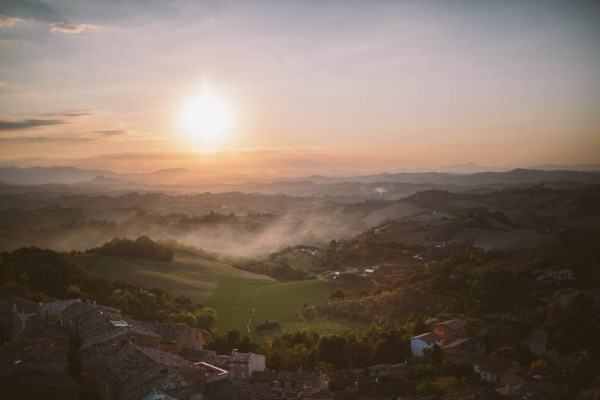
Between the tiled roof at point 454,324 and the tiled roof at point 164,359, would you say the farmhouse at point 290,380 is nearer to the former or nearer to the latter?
the tiled roof at point 164,359

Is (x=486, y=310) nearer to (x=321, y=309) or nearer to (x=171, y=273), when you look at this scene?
(x=321, y=309)

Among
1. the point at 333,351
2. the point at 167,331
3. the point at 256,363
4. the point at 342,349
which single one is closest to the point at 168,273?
the point at 333,351

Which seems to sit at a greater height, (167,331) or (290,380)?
(167,331)

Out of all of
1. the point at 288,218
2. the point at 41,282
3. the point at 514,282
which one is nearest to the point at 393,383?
the point at 514,282

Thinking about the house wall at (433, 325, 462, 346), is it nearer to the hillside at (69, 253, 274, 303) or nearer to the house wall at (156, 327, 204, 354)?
the house wall at (156, 327, 204, 354)

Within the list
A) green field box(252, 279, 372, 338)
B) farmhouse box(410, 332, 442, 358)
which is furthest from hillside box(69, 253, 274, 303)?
farmhouse box(410, 332, 442, 358)

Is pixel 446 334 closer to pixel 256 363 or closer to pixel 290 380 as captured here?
pixel 290 380

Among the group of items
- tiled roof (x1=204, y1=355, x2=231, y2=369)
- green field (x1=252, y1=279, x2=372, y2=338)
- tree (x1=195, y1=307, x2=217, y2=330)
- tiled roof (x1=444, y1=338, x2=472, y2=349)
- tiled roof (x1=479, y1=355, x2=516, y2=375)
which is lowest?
green field (x1=252, y1=279, x2=372, y2=338)

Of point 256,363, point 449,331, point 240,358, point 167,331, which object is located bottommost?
point 449,331

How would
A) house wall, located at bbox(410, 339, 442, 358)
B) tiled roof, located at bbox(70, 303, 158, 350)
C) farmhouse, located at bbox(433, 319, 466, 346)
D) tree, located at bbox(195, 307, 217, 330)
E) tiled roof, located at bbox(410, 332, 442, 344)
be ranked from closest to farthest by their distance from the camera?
tiled roof, located at bbox(70, 303, 158, 350) → house wall, located at bbox(410, 339, 442, 358) → tiled roof, located at bbox(410, 332, 442, 344) → farmhouse, located at bbox(433, 319, 466, 346) → tree, located at bbox(195, 307, 217, 330)
